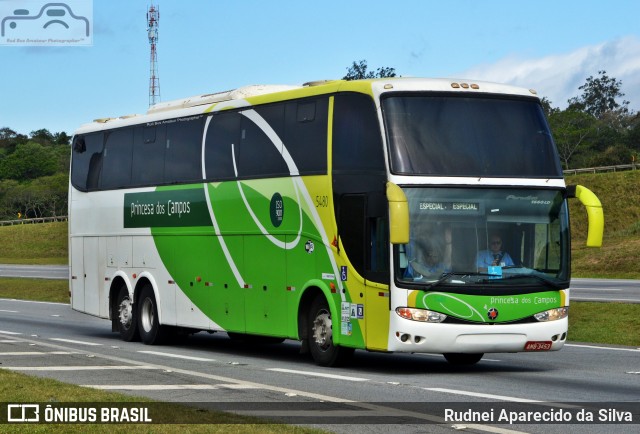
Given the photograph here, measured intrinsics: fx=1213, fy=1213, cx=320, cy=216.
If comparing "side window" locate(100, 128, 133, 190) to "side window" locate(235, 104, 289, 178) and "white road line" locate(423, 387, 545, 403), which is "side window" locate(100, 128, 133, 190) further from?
"white road line" locate(423, 387, 545, 403)

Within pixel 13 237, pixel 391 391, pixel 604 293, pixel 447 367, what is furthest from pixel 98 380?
pixel 13 237

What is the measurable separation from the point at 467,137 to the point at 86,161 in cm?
1163

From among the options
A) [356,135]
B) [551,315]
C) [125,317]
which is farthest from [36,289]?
[551,315]

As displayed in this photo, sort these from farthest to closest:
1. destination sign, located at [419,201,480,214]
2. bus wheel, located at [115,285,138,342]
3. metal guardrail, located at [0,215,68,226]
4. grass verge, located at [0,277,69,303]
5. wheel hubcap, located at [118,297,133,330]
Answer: metal guardrail, located at [0,215,68,226] → grass verge, located at [0,277,69,303] → wheel hubcap, located at [118,297,133,330] → bus wheel, located at [115,285,138,342] → destination sign, located at [419,201,480,214]

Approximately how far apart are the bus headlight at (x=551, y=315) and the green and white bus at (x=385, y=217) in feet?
0.06

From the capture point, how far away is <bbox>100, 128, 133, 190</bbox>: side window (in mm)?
24234

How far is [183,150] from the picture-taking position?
72.6 feet

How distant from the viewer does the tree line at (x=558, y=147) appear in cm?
10488

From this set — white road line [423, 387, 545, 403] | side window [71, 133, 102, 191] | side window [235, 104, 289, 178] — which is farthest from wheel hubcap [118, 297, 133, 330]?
white road line [423, 387, 545, 403]

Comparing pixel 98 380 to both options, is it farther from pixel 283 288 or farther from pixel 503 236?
pixel 503 236

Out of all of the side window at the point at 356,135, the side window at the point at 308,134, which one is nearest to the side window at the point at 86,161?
the side window at the point at 308,134

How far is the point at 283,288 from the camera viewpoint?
18.9 metres

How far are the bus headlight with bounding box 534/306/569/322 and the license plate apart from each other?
0.32 meters

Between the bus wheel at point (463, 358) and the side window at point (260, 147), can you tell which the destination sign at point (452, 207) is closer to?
the bus wheel at point (463, 358)
